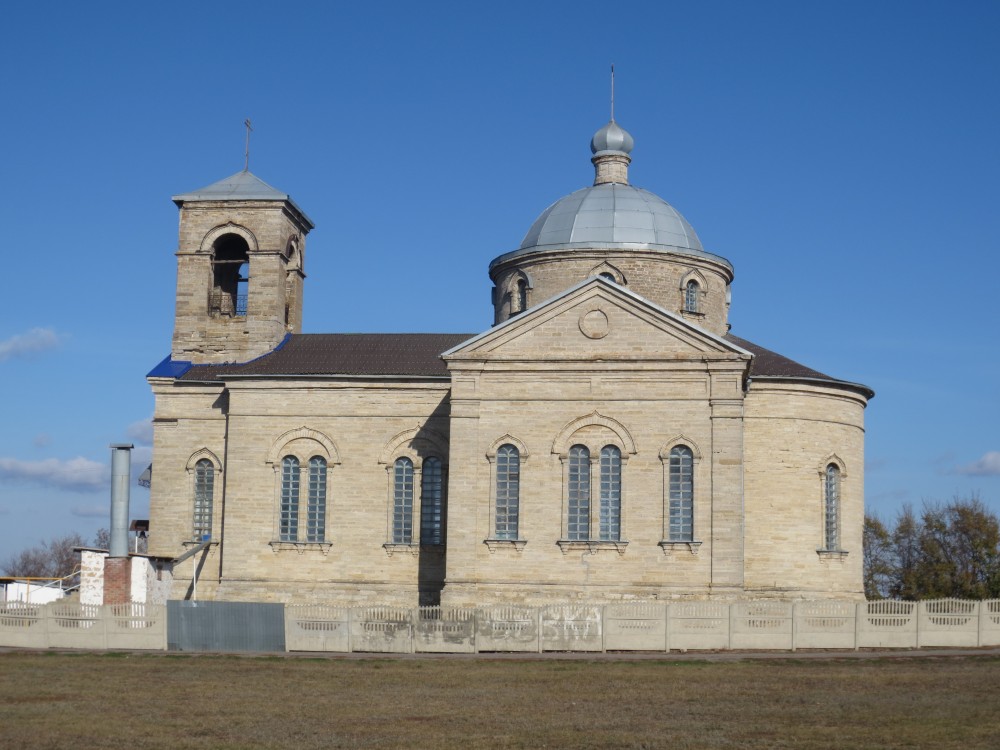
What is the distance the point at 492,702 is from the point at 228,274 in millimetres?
25710

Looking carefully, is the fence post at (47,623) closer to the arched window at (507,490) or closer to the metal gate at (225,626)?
the metal gate at (225,626)

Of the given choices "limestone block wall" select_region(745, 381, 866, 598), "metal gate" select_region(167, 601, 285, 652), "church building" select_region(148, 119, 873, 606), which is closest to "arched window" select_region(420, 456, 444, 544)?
"church building" select_region(148, 119, 873, 606)

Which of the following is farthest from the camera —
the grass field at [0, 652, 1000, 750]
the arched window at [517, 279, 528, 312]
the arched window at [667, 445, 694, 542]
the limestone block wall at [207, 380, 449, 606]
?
the arched window at [517, 279, 528, 312]

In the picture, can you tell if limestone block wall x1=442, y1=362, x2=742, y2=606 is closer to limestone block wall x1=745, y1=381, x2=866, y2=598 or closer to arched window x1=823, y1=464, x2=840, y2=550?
limestone block wall x1=745, y1=381, x2=866, y2=598

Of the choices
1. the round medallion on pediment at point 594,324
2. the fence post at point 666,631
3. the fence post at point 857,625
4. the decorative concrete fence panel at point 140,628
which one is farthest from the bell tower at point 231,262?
the fence post at point 857,625

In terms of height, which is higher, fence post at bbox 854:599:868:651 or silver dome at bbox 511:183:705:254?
silver dome at bbox 511:183:705:254

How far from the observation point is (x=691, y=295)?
41.6 meters

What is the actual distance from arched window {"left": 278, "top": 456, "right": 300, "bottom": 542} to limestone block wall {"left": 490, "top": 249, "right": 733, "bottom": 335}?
331 inches

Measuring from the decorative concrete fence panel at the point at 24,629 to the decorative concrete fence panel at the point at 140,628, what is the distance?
138 cm

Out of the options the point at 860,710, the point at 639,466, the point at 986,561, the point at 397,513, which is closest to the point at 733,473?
the point at 639,466

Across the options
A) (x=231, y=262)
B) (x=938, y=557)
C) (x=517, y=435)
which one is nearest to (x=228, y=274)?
(x=231, y=262)

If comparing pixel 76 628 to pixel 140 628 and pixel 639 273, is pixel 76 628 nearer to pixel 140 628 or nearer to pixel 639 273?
pixel 140 628

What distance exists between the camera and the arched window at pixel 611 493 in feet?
110

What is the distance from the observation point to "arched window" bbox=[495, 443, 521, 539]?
33719 mm
